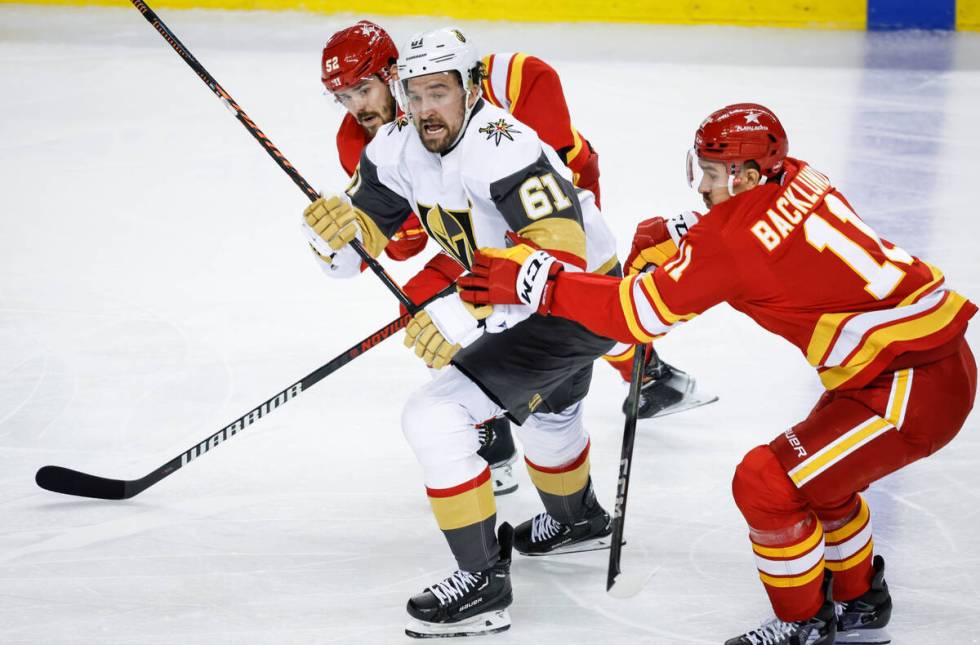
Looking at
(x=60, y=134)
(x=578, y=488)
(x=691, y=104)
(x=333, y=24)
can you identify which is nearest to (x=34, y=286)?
(x=60, y=134)

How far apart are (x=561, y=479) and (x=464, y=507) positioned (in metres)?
0.44

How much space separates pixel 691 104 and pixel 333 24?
A: 10.6 ft

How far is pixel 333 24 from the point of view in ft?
30.1

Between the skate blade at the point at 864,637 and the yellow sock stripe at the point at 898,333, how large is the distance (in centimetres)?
60

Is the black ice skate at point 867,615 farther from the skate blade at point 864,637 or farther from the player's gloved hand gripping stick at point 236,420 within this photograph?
the player's gloved hand gripping stick at point 236,420

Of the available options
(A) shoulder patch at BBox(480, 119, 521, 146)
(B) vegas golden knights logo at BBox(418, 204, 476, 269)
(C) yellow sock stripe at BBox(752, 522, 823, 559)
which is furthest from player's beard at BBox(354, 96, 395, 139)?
(C) yellow sock stripe at BBox(752, 522, 823, 559)

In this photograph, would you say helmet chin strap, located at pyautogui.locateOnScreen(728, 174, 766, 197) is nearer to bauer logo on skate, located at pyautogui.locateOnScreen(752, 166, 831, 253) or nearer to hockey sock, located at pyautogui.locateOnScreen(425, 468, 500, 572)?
bauer logo on skate, located at pyautogui.locateOnScreen(752, 166, 831, 253)

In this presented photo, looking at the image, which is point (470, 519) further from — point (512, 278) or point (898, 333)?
point (898, 333)

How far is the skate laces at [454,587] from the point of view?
2.75 m

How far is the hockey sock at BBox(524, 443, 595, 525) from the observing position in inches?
120

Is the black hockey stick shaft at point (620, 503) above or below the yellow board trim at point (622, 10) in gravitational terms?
below

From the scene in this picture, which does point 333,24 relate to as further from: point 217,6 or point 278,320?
→ point 278,320

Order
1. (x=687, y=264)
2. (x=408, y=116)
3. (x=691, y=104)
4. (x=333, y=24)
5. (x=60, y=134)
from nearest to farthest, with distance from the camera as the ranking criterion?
(x=687, y=264)
(x=408, y=116)
(x=60, y=134)
(x=691, y=104)
(x=333, y=24)

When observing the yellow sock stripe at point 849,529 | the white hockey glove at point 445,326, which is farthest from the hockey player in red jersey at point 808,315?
the white hockey glove at point 445,326
